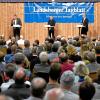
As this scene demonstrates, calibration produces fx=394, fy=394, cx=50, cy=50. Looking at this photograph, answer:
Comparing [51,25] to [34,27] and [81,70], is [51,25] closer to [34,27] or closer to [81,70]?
[34,27]

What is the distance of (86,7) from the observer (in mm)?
21469

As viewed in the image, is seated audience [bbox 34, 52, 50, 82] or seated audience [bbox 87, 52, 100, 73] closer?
seated audience [bbox 34, 52, 50, 82]

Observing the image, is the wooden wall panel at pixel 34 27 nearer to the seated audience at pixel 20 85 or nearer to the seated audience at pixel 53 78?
the seated audience at pixel 53 78

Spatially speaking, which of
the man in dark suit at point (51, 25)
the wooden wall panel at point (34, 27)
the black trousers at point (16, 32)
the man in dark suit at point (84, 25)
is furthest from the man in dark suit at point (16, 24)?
the man in dark suit at point (84, 25)

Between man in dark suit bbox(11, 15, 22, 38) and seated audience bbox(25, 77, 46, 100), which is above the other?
man in dark suit bbox(11, 15, 22, 38)

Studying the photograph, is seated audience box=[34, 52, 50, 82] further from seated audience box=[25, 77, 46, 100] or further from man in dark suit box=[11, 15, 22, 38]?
man in dark suit box=[11, 15, 22, 38]

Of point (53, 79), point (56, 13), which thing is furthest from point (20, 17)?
point (53, 79)

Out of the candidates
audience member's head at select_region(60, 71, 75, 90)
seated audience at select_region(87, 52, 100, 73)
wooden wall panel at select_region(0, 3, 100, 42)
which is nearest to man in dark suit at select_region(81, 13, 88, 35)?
wooden wall panel at select_region(0, 3, 100, 42)

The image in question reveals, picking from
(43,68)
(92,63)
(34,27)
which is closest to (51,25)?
(34,27)

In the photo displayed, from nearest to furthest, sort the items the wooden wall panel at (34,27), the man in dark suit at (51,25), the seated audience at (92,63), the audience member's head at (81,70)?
the audience member's head at (81,70), the seated audience at (92,63), the man in dark suit at (51,25), the wooden wall panel at (34,27)

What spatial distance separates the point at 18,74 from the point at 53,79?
0.51m

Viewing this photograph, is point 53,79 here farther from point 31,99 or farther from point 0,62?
point 0,62

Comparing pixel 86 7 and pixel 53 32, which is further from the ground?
pixel 86 7

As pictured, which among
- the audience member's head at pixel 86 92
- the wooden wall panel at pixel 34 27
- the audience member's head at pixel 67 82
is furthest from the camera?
the wooden wall panel at pixel 34 27
